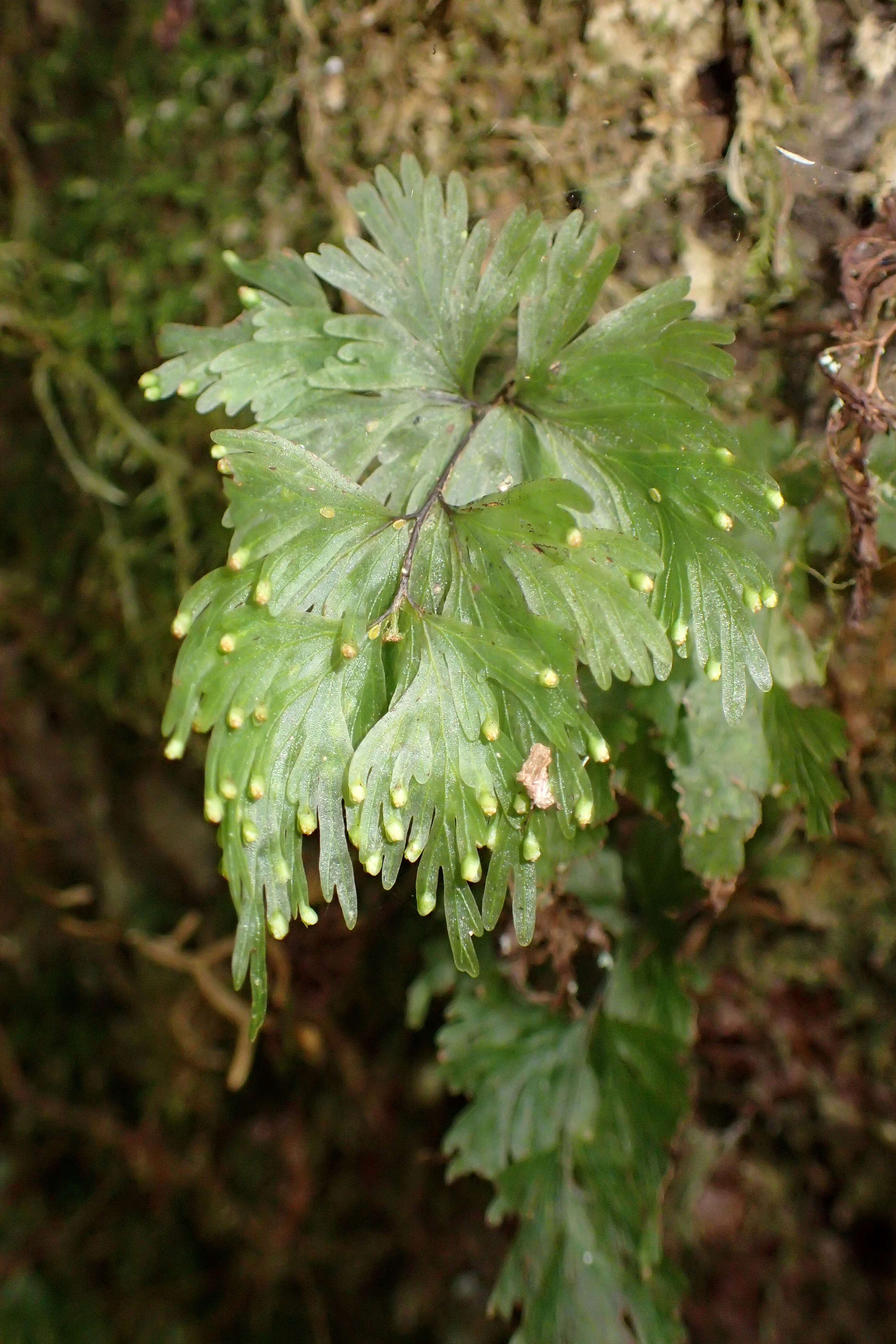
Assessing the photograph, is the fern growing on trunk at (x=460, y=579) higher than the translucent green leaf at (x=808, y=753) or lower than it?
higher

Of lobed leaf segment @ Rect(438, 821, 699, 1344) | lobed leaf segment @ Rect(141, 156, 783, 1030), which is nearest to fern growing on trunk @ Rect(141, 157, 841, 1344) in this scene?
lobed leaf segment @ Rect(141, 156, 783, 1030)

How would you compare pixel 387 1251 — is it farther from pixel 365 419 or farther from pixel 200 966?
pixel 365 419

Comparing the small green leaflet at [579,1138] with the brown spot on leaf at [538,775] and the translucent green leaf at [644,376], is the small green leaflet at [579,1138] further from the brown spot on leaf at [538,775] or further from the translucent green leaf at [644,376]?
the translucent green leaf at [644,376]

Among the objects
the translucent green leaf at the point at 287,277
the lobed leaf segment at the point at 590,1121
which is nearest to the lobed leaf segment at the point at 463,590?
the translucent green leaf at the point at 287,277

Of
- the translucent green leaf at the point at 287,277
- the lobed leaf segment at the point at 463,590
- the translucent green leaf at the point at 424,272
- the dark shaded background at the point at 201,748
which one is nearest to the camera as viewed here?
the lobed leaf segment at the point at 463,590

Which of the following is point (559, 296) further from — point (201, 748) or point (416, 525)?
point (201, 748)

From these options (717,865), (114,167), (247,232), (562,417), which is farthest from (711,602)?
(114,167)

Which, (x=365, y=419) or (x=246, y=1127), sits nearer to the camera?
(x=365, y=419)
